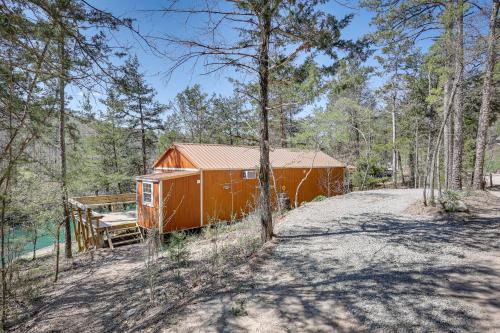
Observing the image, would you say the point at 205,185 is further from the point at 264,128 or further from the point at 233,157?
the point at 264,128

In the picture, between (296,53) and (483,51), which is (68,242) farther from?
(483,51)

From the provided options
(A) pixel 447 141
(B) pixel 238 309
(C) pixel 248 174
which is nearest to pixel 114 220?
(C) pixel 248 174

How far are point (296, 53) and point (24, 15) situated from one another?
3.92 metres

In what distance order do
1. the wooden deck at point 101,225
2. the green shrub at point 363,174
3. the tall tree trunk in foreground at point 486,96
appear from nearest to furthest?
the tall tree trunk in foreground at point 486,96 < the wooden deck at point 101,225 < the green shrub at point 363,174

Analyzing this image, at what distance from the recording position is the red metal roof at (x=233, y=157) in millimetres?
11078

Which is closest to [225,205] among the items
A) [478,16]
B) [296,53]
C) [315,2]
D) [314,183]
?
[314,183]

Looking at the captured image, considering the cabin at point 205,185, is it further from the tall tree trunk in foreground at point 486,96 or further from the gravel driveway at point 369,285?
the tall tree trunk in foreground at point 486,96

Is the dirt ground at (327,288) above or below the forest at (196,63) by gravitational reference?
below

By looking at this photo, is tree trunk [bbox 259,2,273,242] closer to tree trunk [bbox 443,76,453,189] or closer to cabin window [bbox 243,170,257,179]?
tree trunk [bbox 443,76,453,189]

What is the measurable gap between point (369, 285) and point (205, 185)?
7926 millimetres

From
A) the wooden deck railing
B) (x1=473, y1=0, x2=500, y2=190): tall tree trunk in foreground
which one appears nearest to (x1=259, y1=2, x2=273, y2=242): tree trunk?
(x1=473, y1=0, x2=500, y2=190): tall tree trunk in foreground

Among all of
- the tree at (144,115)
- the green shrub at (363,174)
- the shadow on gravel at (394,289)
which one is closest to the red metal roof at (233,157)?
the green shrub at (363,174)

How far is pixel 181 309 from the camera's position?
3.26 meters

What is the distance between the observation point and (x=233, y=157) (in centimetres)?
1233
